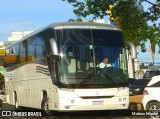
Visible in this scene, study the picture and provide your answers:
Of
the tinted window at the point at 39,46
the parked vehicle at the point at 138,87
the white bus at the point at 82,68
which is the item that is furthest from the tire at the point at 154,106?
the parked vehicle at the point at 138,87

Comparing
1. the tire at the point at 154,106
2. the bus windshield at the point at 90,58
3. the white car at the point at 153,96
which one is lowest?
the tire at the point at 154,106

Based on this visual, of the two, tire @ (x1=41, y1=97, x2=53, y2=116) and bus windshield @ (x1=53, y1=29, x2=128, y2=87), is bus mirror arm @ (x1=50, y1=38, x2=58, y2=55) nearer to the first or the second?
bus windshield @ (x1=53, y1=29, x2=128, y2=87)

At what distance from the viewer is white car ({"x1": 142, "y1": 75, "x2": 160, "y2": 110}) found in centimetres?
1686

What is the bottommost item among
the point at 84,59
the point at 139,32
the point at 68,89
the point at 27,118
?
the point at 27,118

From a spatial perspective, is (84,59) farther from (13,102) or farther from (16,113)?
(13,102)

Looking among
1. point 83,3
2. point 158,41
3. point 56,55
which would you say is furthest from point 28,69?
point 158,41

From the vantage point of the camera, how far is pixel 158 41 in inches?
1048

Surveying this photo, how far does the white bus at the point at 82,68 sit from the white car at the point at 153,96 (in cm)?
127

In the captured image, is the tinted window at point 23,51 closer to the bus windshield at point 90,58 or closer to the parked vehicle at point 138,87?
the bus windshield at point 90,58

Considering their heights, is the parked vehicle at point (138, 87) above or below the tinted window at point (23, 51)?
below

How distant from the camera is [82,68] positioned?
15.5m

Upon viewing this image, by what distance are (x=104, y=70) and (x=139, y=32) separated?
47.8ft

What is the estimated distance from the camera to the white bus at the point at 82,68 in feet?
50.7

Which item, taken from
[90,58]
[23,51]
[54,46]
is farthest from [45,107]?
[23,51]
